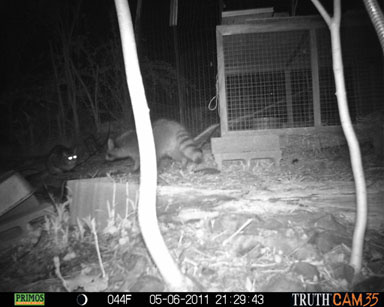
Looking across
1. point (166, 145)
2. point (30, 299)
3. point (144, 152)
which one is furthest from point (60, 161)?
point (144, 152)

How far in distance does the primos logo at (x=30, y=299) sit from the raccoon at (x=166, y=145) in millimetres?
3765

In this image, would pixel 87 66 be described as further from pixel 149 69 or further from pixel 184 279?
pixel 184 279

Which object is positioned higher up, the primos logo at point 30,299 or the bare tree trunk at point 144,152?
the bare tree trunk at point 144,152

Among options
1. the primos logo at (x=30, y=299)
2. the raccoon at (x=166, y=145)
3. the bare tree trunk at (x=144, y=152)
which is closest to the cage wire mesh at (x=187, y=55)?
the raccoon at (x=166, y=145)

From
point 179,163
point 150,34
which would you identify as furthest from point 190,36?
point 179,163

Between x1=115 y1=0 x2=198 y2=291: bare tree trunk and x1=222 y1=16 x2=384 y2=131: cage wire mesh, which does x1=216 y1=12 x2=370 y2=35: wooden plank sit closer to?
x1=222 y1=16 x2=384 y2=131: cage wire mesh

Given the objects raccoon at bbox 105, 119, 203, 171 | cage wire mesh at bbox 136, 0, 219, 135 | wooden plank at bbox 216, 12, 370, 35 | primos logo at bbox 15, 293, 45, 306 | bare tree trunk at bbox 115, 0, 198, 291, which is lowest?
primos logo at bbox 15, 293, 45, 306

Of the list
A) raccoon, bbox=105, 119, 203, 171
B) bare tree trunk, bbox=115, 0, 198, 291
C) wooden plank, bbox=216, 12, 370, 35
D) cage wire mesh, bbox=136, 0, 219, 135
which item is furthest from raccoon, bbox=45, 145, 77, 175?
bare tree trunk, bbox=115, 0, 198, 291

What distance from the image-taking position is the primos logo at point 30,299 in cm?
213

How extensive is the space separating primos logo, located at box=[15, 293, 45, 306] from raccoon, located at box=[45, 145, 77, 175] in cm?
534

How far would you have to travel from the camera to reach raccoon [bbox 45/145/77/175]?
7096mm

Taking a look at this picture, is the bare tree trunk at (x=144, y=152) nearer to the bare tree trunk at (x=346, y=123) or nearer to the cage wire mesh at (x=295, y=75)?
the bare tree trunk at (x=346, y=123)

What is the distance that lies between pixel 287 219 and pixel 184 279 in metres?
1.31

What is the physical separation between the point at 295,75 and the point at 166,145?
3297mm
